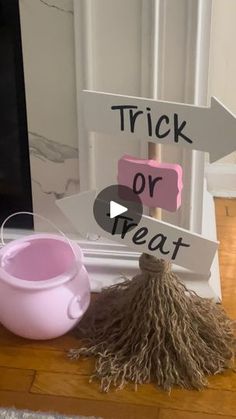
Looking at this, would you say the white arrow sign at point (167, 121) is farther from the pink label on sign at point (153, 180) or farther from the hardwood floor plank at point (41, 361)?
the hardwood floor plank at point (41, 361)

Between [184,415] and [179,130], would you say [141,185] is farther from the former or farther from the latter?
[184,415]

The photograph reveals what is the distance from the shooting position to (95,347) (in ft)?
4.39

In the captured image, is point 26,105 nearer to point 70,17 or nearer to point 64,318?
point 70,17

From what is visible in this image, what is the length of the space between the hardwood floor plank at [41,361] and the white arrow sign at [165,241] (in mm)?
265

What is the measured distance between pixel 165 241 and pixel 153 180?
12 cm

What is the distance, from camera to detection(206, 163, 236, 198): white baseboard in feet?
6.30

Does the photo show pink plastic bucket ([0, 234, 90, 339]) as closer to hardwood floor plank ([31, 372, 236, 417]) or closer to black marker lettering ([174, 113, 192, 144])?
hardwood floor plank ([31, 372, 236, 417])

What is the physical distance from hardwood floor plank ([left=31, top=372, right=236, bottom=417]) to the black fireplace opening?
16.9 inches

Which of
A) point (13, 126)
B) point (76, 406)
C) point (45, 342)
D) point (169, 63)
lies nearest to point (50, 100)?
point (13, 126)

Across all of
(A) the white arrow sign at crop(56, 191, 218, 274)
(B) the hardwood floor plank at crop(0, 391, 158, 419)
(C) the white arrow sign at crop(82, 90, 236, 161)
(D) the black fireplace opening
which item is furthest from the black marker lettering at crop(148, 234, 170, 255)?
(D) the black fireplace opening

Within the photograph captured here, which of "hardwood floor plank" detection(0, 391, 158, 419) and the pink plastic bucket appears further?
the pink plastic bucket

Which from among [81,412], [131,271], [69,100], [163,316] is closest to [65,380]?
[81,412]

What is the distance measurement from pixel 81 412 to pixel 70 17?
762 mm
